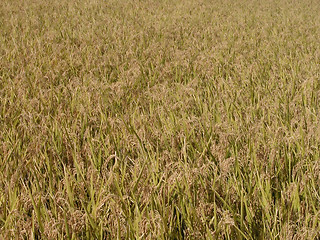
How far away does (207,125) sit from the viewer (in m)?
2.09

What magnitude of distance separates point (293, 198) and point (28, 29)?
4.72 meters

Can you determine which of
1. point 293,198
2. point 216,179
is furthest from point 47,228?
point 293,198

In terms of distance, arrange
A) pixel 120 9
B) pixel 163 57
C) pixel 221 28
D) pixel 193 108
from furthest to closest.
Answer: pixel 120 9 → pixel 221 28 → pixel 163 57 → pixel 193 108

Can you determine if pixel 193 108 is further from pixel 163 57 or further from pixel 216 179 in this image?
pixel 163 57

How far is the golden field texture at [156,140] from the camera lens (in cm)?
127

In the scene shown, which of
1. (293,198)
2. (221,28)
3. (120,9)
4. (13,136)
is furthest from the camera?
(120,9)

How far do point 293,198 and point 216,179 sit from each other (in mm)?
291

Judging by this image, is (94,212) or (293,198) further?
(293,198)

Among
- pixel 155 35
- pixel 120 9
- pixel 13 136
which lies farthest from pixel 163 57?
pixel 120 9

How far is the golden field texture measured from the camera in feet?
4.18

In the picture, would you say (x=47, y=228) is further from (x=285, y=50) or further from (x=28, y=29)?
(x=28, y=29)

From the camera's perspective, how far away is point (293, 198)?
1.39m

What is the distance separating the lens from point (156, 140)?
198 centimetres

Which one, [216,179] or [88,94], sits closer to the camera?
[216,179]
